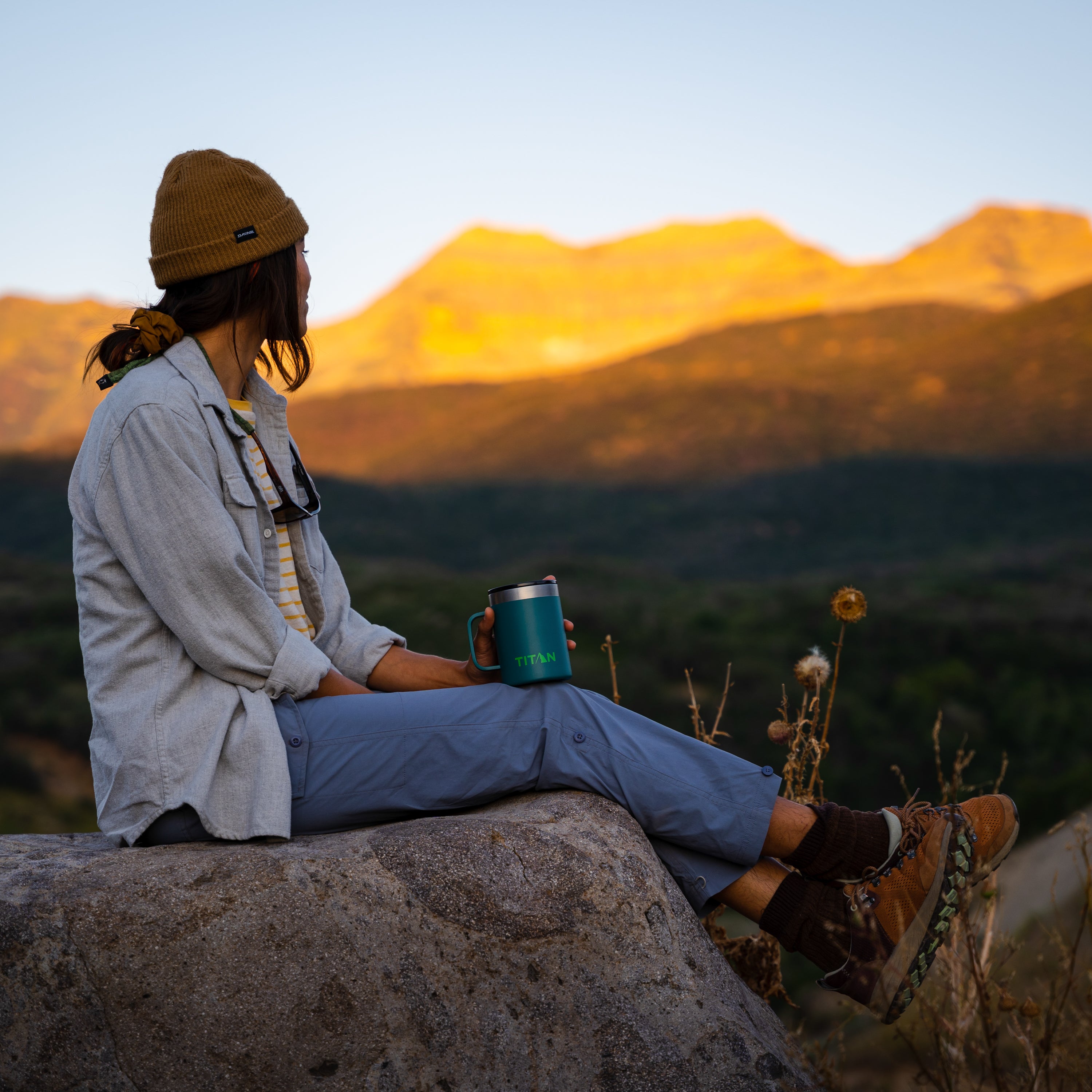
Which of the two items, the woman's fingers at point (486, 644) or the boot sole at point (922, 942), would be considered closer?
the boot sole at point (922, 942)

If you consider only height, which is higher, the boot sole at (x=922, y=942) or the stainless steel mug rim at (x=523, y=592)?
the stainless steel mug rim at (x=523, y=592)

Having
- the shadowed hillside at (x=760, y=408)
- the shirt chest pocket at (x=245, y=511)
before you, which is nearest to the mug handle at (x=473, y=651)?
the shirt chest pocket at (x=245, y=511)

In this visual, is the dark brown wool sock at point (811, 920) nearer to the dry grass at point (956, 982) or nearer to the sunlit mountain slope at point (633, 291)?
the dry grass at point (956, 982)

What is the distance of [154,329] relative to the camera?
2.26 metres

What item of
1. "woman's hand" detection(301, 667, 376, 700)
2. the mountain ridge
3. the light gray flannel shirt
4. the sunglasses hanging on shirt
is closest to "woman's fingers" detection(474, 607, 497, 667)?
"woman's hand" detection(301, 667, 376, 700)

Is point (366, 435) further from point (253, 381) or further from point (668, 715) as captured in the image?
point (253, 381)

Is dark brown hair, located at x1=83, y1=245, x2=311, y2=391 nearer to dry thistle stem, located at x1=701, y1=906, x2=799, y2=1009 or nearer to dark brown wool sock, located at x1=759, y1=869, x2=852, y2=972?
dark brown wool sock, located at x1=759, y1=869, x2=852, y2=972

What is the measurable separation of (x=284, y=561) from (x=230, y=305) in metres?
0.61

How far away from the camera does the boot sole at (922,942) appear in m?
2.09

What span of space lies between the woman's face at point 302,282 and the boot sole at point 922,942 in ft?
6.19

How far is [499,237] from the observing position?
63938mm

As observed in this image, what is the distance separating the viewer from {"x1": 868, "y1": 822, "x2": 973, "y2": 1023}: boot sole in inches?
82.4

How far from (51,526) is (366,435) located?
18.5m

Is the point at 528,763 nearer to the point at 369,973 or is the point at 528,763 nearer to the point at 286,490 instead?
the point at 369,973
